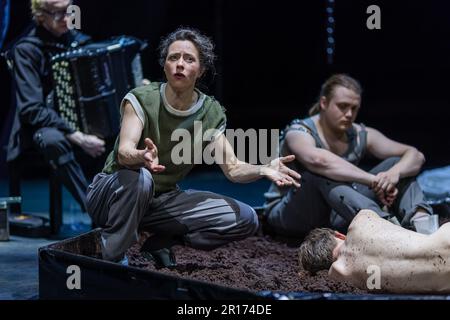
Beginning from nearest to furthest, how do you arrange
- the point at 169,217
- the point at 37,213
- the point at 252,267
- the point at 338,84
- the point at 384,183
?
1. the point at 169,217
2. the point at 252,267
3. the point at 384,183
4. the point at 338,84
5. the point at 37,213

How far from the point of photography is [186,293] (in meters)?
3.06

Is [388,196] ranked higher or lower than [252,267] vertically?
higher

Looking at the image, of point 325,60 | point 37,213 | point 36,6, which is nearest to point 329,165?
point 36,6

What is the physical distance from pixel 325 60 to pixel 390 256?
5356mm

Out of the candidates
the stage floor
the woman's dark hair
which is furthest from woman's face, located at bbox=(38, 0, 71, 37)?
the woman's dark hair

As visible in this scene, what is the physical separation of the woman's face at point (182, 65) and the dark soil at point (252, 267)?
0.81 metres

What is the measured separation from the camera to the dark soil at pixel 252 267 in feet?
11.6

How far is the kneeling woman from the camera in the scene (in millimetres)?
3605

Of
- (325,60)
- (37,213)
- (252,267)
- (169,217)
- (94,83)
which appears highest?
(94,83)

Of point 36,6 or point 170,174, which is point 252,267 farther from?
A: point 36,6

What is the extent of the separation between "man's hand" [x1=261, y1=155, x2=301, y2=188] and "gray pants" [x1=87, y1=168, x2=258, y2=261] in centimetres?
31

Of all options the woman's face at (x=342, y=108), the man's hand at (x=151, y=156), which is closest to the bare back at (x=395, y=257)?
the man's hand at (x=151, y=156)

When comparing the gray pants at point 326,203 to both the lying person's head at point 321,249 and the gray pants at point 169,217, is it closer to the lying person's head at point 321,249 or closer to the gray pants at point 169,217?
the gray pants at point 169,217

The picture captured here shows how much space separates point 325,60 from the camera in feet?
27.5
